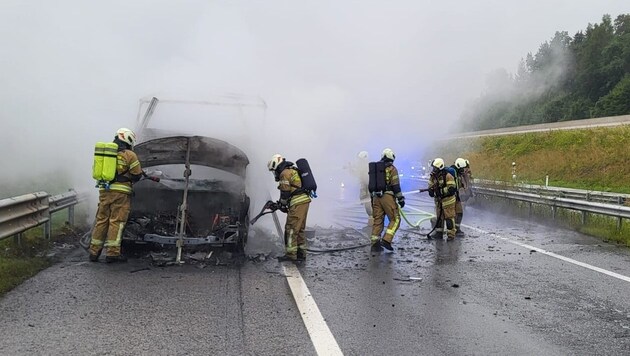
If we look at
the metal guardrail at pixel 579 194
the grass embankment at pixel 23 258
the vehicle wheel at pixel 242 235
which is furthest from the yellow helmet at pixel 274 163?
the metal guardrail at pixel 579 194

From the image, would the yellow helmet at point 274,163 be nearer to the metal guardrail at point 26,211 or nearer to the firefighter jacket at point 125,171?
the firefighter jacket at point 125,171

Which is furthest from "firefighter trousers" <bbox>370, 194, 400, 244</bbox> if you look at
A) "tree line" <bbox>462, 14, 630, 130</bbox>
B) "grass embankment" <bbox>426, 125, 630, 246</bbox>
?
"tree line" <bbox>462, 14, 630, 130</bbox>

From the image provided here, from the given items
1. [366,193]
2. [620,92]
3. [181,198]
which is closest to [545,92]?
[620,92]

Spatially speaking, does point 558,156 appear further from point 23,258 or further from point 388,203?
point 23,258

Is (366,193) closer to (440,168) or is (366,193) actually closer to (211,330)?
(440,168)

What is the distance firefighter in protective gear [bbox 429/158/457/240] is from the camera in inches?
372

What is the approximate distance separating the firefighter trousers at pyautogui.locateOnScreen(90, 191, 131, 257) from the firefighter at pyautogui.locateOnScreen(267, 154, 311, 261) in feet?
6.67

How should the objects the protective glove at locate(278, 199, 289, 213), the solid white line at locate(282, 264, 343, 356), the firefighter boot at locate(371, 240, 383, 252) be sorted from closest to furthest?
the solid white line at locate(282, 264, 343, 356)
the protective glove at locate(278, 199, 289, 213)
the firefighter boot at locate(371, 240, 383, 252)

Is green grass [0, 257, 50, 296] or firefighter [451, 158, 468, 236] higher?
firefighter [451, 158, 468, 236]

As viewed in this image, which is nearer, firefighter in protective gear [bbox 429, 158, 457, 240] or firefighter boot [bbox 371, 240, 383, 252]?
firefighter boot [bbox 371, 240, 383, 252]

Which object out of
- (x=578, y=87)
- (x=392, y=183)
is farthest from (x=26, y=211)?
(x=578, y=87)

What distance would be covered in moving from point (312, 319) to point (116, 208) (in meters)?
3.46

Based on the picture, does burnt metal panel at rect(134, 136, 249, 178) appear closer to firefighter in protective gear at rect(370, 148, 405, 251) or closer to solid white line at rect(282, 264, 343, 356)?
solid white line at rect(282, 264, 343, 356)

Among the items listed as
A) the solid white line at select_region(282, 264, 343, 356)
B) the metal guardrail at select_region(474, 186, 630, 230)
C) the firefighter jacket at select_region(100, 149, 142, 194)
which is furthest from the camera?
the metal guardrail at select_region(474, 186, 630, 230)
